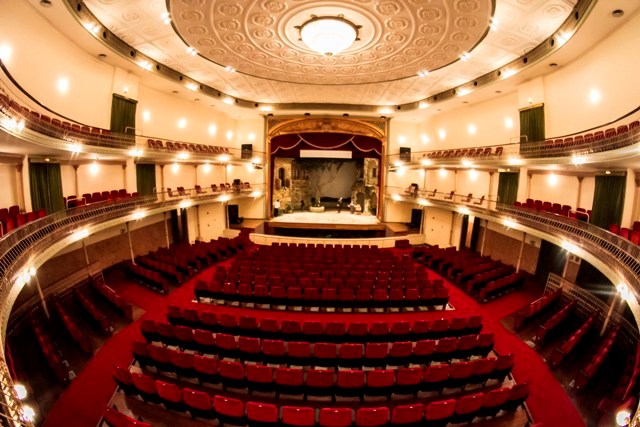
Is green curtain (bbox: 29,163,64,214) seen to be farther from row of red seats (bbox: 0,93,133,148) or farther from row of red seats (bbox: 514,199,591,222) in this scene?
row of red seats (bbox: 514,199,591,222)

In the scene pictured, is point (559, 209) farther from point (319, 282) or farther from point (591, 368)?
point (319, 282)

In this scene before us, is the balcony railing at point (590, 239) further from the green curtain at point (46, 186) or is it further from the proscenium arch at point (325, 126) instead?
the green curtain at point (46, 186)

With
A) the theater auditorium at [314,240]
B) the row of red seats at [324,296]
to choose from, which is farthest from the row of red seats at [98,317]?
the row of red seats at [324,296]

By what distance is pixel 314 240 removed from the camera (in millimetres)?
19172

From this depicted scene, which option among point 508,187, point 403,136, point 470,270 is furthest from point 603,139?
point 403,136

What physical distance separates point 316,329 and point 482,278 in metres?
7.76

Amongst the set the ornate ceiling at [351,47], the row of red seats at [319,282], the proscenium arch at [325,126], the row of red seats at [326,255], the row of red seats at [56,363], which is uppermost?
the ornate ceiling at [351,47]

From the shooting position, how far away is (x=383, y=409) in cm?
534

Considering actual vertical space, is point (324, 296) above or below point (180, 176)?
below

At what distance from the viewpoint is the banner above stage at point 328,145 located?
75.4 feet

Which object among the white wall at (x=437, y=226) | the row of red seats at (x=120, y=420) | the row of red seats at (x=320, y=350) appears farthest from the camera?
the white wall at (x=437, y=226)

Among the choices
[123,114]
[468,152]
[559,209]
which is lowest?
[559,209]

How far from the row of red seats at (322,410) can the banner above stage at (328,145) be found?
18.9m

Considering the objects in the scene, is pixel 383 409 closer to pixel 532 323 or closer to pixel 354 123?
pixel 532 323
